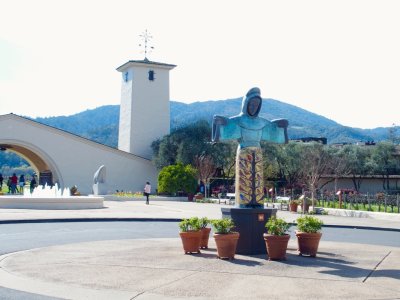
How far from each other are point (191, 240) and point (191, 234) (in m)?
0.13

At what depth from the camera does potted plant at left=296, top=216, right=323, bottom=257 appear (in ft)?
41.1

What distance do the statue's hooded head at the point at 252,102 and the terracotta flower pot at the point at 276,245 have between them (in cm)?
335

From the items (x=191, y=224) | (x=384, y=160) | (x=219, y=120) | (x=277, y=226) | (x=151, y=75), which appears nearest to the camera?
(x=277, y=226)

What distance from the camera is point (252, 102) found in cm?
1371

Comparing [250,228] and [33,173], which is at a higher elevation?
[33,173]

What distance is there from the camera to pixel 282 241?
11711 mm

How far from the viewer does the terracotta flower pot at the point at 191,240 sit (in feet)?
41.1

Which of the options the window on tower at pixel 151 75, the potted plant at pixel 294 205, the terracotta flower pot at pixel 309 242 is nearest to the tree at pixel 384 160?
the window on tower at pixel 151 75

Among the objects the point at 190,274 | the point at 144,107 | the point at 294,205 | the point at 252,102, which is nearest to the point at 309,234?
the point at 252,102

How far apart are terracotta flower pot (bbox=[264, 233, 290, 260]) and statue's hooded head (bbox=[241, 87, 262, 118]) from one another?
11.0ft

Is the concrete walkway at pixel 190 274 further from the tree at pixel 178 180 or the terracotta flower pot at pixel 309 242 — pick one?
the tree at pixel 178 180

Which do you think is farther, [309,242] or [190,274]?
[309,242]

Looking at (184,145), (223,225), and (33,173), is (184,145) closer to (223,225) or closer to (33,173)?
(33,173)

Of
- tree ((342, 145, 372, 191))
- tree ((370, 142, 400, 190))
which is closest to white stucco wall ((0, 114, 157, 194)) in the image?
tree ((342, 145, 372, 191))
